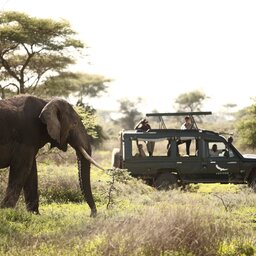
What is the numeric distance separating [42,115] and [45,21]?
21.0 m

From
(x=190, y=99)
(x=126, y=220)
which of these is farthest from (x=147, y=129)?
(x=190, y=99)

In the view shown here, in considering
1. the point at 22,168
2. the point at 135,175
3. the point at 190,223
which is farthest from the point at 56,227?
the point at 135,175

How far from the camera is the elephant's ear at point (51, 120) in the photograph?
1110cm

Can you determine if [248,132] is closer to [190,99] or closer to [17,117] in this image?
[17,117]

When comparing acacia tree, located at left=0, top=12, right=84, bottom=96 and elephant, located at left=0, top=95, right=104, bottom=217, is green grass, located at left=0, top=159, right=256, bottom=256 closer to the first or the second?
elephant, located at left=0, top=95, right=104, bottom=217

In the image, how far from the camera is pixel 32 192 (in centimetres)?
1174

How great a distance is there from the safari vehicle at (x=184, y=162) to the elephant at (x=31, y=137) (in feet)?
16.3

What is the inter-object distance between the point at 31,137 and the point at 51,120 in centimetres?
46

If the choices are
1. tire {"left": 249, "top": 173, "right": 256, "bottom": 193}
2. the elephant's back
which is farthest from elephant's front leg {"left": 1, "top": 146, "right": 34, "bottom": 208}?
tire {"left": 249, "top": 173, "right": 256, "bottom": 193}

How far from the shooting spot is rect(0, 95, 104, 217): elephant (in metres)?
11.0

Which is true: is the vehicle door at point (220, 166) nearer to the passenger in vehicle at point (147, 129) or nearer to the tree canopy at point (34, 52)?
the passenger in vehicle at point (147, 129)

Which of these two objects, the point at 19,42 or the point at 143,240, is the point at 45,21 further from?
the point at 143,240

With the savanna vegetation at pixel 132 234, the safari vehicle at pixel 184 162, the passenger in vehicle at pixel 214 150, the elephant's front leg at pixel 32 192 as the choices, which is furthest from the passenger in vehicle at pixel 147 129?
the savanna vegetation at pixel 132 234

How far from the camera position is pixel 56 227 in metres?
9.70
